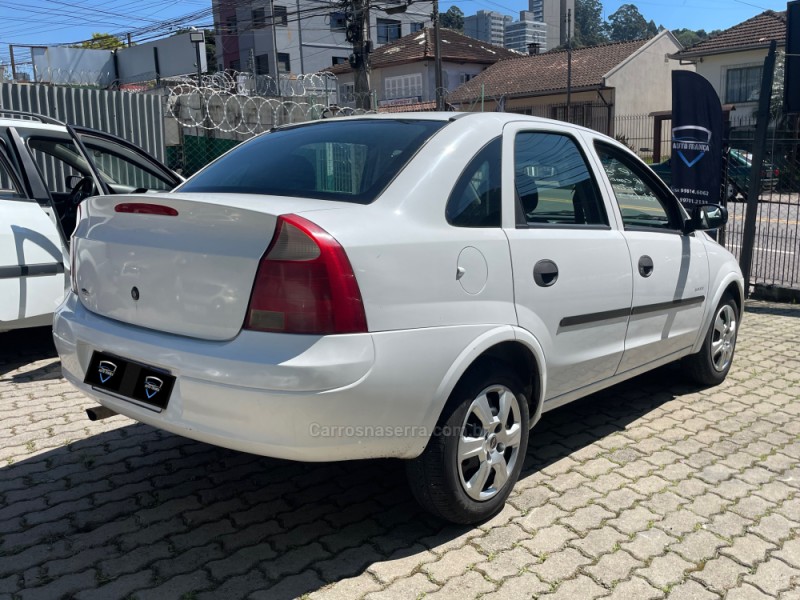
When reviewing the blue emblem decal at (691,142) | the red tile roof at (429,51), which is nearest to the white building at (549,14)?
the red tile roof at (429,51)

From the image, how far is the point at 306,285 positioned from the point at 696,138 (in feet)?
22.1

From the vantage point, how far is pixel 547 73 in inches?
1549

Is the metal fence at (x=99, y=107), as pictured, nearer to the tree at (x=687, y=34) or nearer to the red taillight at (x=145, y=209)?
the red taillight at (x=145, y=209)

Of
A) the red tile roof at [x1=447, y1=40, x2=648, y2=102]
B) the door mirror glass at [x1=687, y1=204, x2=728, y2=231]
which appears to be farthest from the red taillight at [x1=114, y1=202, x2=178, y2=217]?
the red tile roof at [x1=447, y1=40, x2=648, y2=102]

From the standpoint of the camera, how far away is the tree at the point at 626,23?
366 ft

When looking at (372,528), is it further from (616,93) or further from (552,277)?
(616,93)

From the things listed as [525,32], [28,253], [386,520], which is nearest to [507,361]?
[386,520]

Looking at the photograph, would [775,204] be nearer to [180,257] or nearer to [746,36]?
[180,257]

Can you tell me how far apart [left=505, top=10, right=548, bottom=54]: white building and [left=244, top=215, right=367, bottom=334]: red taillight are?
5271 cm

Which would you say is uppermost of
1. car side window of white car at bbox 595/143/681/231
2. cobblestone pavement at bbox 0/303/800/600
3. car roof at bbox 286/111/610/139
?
car roof at bbox 286/111/610/139

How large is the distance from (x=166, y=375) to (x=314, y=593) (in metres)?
0.95

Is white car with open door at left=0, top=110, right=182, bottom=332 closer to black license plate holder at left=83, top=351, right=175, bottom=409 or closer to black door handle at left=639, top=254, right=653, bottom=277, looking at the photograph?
black license plate holder at left=83, top=351, right=175, bottom=409

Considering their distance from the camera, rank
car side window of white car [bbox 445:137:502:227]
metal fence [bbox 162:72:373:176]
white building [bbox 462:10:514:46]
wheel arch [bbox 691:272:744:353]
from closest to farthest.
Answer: car side window of white car [bbox 445:137:502:227] < wheel arch [bbox 691:272:744:353] < metal fence [bbox 162:72:373:176] < white building [bbox 462:10:514:46]

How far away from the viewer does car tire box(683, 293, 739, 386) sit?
503 centimetres
